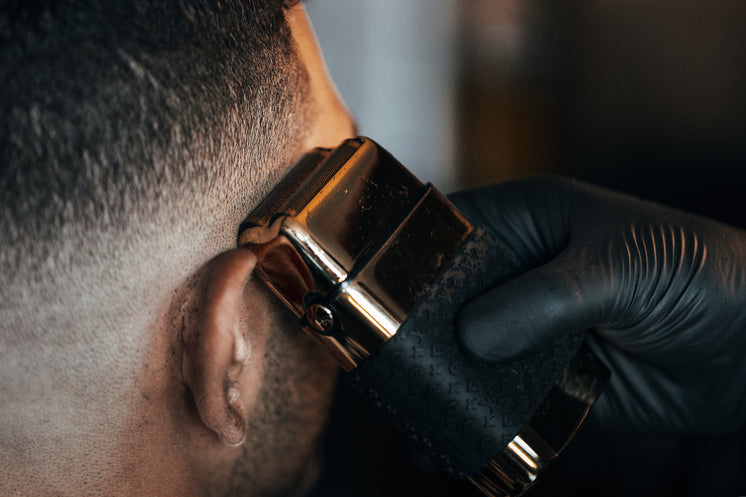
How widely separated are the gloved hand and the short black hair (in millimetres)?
277

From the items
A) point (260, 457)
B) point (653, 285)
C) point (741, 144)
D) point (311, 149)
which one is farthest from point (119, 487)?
point (741, 144)

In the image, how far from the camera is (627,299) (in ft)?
2.02

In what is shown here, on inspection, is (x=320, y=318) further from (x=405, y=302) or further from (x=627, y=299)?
(x=627, y=299)

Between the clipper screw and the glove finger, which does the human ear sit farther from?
the glove finger

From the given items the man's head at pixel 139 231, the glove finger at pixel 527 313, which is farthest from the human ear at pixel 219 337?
the glove finger at pixel 527 313

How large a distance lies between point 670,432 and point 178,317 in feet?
2.23

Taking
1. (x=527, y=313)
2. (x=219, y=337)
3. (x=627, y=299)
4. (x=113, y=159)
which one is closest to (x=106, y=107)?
(x=113, y=159)

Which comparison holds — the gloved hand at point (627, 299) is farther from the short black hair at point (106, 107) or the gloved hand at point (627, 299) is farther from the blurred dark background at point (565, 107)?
the short black hair at point (106, 107)

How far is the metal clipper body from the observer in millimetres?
451

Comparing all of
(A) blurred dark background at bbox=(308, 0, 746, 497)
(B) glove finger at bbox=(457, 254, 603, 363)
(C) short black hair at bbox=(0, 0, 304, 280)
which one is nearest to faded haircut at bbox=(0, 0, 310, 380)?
(C) short black hair at bbox=(0, 0, 304, 280)

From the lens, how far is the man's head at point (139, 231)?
1.27ft

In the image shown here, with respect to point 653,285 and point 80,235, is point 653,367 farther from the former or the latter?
point 80,235

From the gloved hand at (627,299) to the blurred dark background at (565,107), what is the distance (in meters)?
0.07

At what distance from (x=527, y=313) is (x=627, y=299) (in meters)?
0.16
